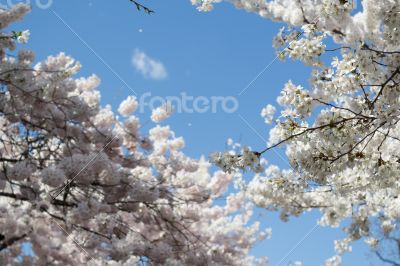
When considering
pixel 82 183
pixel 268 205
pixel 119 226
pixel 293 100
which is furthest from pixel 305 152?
pixel 268 205

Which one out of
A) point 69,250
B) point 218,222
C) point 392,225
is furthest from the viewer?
point 218,222

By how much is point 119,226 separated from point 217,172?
23.4 feet

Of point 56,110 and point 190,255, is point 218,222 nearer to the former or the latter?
point 190,255

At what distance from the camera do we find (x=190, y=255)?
7.39 metres

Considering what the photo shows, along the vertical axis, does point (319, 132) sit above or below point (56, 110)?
below

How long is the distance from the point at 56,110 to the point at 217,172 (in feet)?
25.7

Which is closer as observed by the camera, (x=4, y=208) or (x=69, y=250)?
(x=4, y=208)

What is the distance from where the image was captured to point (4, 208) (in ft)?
21.5

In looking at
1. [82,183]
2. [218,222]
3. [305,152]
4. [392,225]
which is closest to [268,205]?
[392,225]

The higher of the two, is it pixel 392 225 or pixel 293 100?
pixel 392 225

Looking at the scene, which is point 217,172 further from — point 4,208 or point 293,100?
point 293,100

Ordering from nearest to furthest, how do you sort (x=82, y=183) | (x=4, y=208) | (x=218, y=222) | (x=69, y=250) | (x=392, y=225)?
(x=82, y=183)
(x=4, y=208)
(x=69, y=250)
(x=392, y=225)
(x=218, y=222)

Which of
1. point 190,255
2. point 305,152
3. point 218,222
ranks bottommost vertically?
point 305,152

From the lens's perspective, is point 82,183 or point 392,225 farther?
point 392,225
